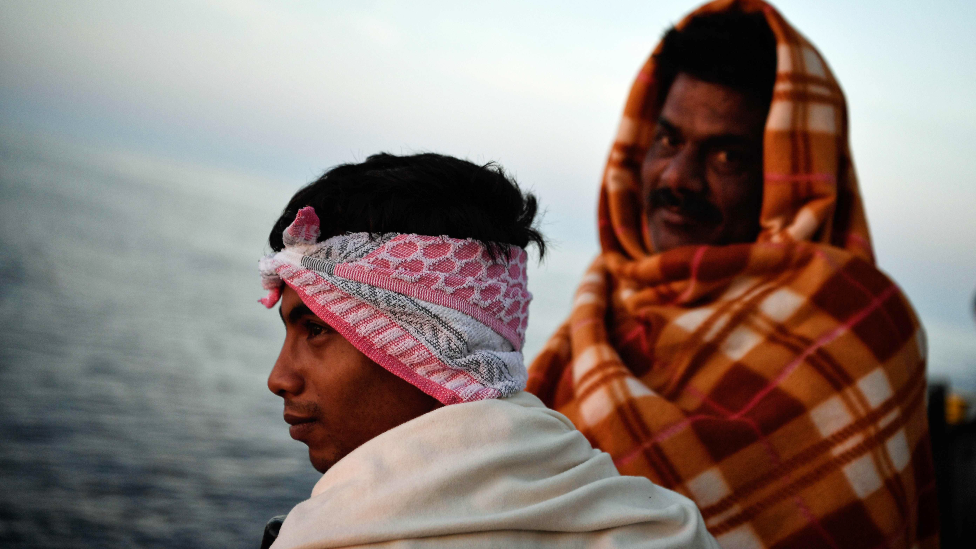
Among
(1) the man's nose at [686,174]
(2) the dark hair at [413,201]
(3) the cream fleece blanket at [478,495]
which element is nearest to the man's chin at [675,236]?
(1) the man's nose at [686,174]

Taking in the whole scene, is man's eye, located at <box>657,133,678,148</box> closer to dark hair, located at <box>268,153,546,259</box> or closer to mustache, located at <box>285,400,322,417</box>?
dark hair, located at <box>268,153,546,259</box>

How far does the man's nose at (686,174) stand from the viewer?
2490mm

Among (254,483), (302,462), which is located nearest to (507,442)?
(254,483)

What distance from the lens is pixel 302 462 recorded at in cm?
470

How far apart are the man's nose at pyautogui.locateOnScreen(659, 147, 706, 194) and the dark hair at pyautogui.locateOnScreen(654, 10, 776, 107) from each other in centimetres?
31

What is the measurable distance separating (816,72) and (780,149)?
0.38 meters

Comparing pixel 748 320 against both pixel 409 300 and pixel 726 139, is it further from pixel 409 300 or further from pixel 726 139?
pixel 409 300

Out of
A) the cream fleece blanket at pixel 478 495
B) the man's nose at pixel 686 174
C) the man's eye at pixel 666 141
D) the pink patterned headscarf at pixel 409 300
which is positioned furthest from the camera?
the man's eye at pixel 666 141

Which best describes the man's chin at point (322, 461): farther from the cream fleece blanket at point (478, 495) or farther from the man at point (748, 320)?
the man at point (748, 320)

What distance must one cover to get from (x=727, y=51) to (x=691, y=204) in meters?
0.61

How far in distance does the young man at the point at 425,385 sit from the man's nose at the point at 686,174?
1.24 meters

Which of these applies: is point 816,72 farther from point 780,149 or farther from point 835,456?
point 835,456

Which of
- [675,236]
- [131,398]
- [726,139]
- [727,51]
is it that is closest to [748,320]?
[675,236]

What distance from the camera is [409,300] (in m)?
1.28
